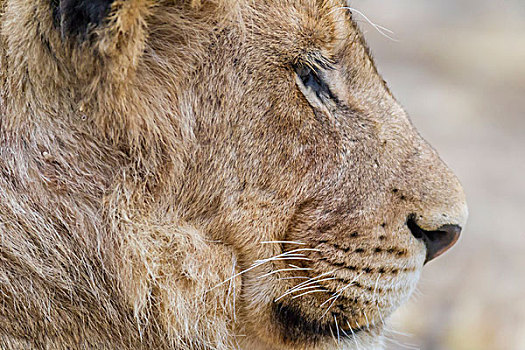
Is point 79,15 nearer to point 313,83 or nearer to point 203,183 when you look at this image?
point 203,183

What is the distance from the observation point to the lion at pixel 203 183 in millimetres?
1759

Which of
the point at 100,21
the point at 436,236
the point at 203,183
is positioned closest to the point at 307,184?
the point at 203,183

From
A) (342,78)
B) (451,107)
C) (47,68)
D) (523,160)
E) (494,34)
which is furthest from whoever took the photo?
(494,34)

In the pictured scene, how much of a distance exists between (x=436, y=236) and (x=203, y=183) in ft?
2.13

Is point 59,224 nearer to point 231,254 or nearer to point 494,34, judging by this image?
point 231,254

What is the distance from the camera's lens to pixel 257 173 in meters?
1.93

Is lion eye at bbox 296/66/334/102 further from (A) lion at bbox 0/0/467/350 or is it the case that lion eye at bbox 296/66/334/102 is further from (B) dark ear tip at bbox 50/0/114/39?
(B) dark ear tip at bbox 50/0/114/39

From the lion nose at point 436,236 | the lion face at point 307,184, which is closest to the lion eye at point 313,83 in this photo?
the lion face at point 307,184

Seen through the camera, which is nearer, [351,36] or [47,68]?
[47,68]

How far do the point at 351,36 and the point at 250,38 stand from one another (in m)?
0.35

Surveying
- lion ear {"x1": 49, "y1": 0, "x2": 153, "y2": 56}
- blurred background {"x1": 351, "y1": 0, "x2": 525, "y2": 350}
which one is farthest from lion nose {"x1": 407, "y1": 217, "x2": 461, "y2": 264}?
lion ear {"x1": 49, "y1": 0, "x2": 153, "y2": 56}

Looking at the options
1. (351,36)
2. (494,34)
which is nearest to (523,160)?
(494,34)

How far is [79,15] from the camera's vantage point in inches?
65.2

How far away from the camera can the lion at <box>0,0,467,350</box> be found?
1759mm
